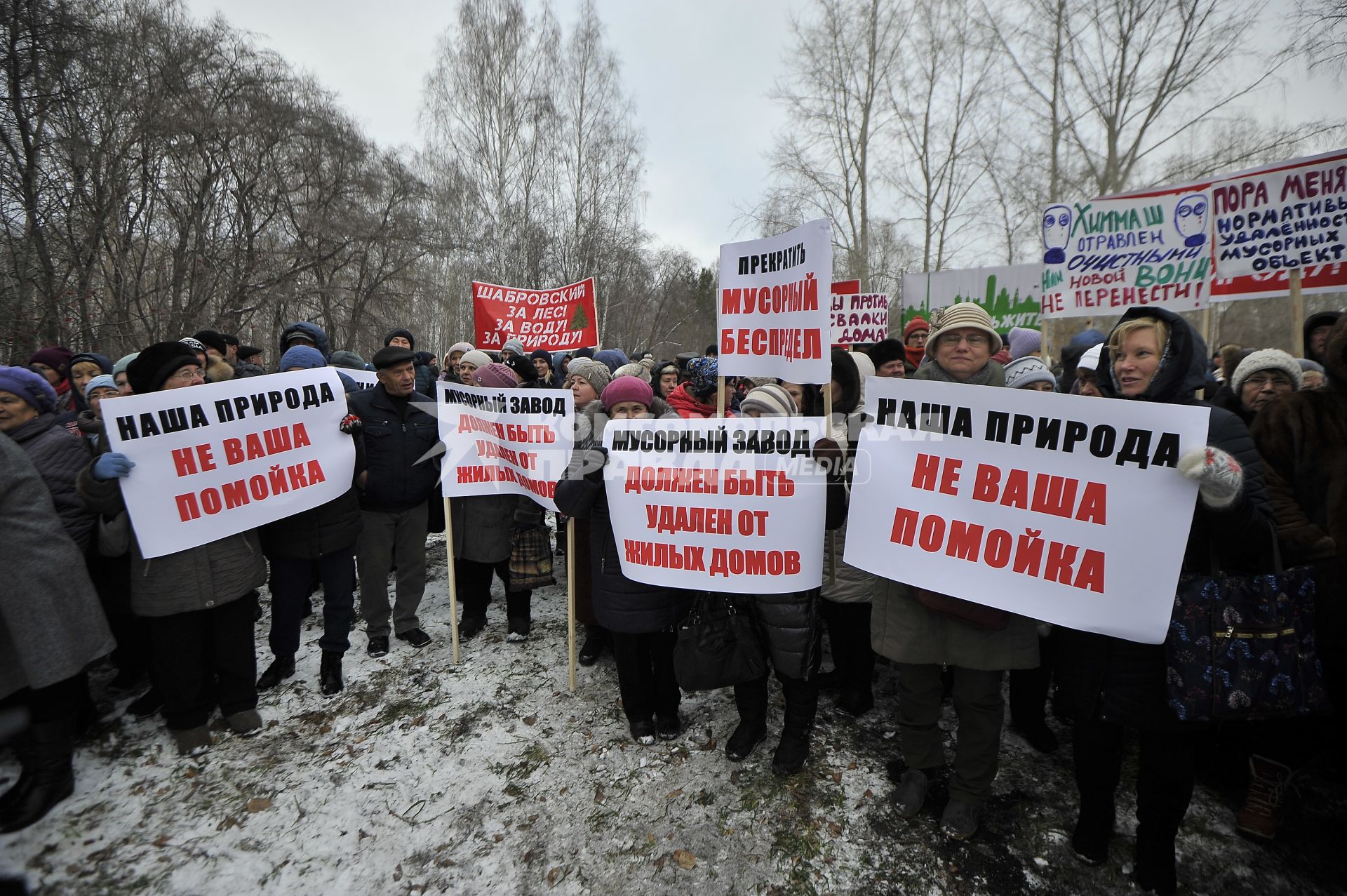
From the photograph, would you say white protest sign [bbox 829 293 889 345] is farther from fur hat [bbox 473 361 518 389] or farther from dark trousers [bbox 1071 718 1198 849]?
dark trousers [bbox 1071 718 1198 849]

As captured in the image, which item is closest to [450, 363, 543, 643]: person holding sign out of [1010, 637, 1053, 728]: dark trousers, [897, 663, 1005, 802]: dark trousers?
[897, 663, 1005, 802]: dark trousers

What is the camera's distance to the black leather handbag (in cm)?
293

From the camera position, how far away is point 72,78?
9.02 meters

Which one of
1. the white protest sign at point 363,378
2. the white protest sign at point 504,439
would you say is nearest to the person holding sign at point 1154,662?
the white protest sign at point 504,439

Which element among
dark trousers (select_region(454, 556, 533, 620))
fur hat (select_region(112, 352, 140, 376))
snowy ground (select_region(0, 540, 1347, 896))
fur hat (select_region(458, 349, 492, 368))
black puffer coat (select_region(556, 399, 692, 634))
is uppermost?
fur hat (select_region(458, 349, 492, 368))

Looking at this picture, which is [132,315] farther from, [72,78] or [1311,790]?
[1311,790]

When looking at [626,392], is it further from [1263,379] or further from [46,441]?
[1263,379]

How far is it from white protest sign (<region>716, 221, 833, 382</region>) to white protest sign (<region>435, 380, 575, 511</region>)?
122cm

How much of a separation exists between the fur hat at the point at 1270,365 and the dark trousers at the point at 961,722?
236 cm

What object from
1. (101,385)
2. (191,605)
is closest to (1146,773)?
(191,605)

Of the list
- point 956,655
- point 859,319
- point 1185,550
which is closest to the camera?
point 1185,550

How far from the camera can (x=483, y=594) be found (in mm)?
4770

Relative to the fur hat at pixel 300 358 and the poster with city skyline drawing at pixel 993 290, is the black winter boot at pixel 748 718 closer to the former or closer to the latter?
the fur hat at pixel 300 358

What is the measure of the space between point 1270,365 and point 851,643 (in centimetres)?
278
